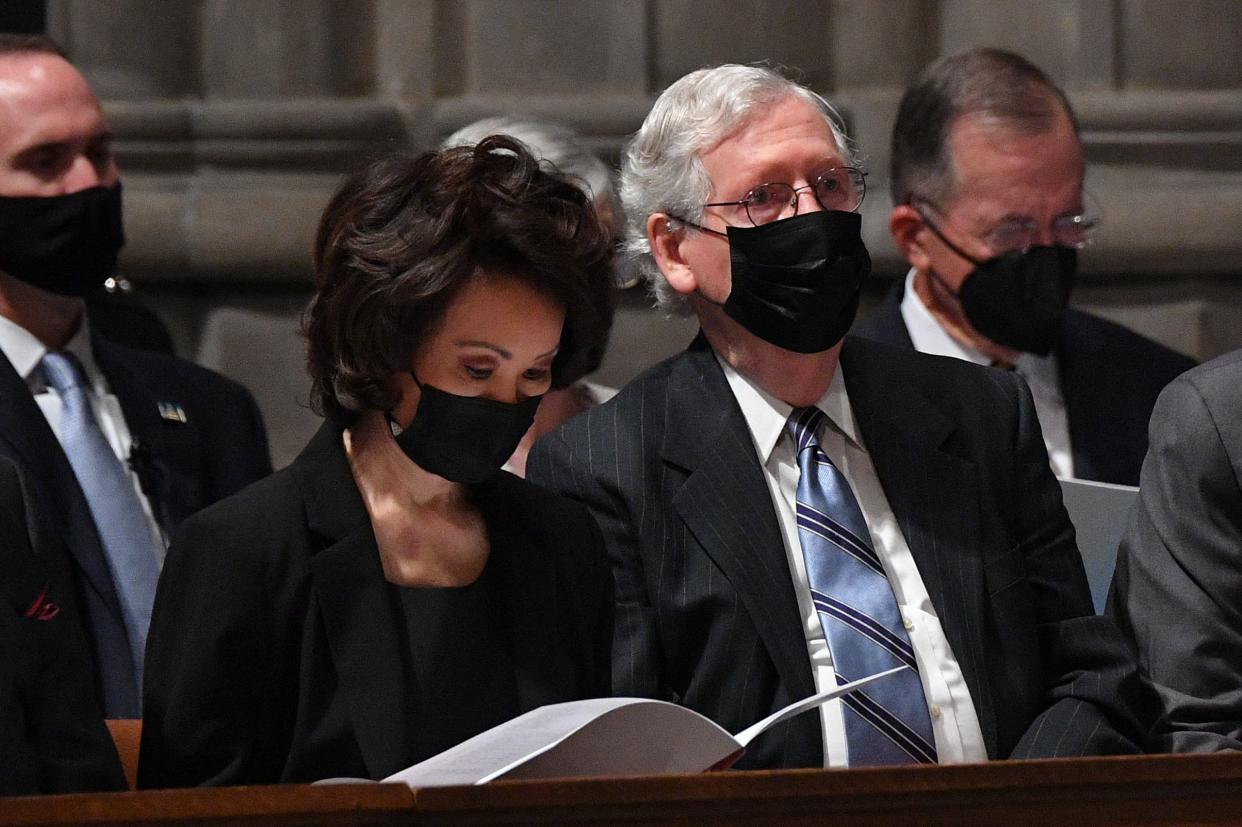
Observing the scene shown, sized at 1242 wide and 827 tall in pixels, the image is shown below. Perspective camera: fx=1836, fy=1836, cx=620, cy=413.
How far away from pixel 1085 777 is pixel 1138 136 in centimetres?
327

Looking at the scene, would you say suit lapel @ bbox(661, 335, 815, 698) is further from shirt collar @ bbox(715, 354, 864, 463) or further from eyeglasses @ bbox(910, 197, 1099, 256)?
eyeglasses @ bbox(910, 197, 1099, 256)

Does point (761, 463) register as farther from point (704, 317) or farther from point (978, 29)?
point (978, 29)

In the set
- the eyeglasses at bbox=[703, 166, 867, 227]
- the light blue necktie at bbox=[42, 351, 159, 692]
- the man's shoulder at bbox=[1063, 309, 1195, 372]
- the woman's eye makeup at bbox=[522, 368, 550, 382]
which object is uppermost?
the eyeglasses at bbox=[703, 166, 867, 227]

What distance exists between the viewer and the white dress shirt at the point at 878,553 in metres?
2.69

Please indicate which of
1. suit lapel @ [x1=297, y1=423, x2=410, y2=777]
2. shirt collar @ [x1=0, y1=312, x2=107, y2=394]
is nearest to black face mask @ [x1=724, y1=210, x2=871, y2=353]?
suit lapel @ [x1=297, y1=423, x2=410, y2=777]

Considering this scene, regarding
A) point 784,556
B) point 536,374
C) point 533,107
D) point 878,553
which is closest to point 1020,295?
point 878,553

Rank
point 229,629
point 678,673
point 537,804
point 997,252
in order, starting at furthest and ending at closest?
point 997,252 → point 678,673 → point 229,629 → point 537,804

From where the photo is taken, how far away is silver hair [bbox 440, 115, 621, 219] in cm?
377

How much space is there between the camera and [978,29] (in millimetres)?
4953

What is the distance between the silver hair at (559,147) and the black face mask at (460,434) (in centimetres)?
128

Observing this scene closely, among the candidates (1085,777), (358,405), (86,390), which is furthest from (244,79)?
(1085,777)

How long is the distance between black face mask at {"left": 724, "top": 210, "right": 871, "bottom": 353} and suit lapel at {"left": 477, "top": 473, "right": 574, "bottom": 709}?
51 centimetres

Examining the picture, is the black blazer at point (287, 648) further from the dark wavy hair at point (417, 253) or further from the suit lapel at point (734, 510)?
the suit lapel at point (734, 510)

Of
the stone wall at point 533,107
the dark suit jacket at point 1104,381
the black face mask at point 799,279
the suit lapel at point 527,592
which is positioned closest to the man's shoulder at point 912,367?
the black face mask at point 799,279
